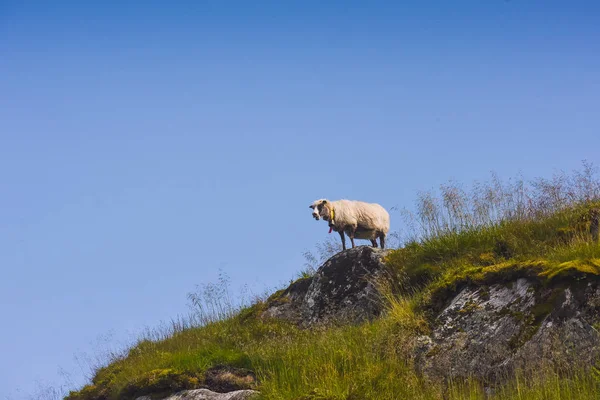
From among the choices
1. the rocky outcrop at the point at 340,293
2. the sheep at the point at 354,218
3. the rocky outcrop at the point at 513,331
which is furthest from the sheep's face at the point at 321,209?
the rocky outcrop at the point at 513,331

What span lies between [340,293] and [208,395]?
444 cm

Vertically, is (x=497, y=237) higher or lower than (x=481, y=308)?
higher

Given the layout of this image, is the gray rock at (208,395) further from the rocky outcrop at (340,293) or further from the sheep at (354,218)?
the sheep at (354,218)

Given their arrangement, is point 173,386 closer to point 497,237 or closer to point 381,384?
point 381,384

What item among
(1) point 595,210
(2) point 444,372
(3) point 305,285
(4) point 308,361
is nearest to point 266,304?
(3) point 305,285

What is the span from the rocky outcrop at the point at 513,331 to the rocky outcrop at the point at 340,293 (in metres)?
2.93

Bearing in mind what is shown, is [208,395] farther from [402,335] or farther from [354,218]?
[354,218]

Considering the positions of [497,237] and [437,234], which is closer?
[497,237]

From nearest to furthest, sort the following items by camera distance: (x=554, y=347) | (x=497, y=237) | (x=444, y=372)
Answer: (x=554, y=347) → (x=444, y=372) → (x=497, y=237)

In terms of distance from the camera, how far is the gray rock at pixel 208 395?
35.6ft

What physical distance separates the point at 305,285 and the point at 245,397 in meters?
5.97

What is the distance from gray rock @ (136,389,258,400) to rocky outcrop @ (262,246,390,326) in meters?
3.47

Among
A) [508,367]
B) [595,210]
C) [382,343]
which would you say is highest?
[595,210]

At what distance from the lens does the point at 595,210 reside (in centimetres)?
1258
